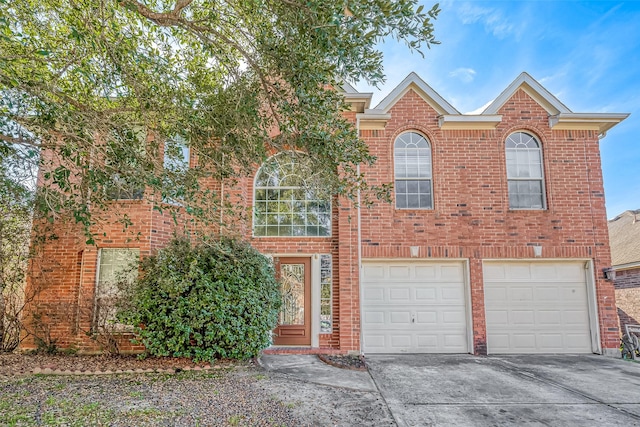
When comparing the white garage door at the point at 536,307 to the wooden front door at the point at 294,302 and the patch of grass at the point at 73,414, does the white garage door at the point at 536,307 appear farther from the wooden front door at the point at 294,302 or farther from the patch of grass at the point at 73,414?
the patch of grass at the point at 73,414

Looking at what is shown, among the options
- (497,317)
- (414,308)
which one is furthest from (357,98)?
(497,317)

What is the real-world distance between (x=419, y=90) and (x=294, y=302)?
6.14 m

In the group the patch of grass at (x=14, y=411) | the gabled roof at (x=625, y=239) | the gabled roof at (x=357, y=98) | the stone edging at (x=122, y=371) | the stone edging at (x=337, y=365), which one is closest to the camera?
the patch of grass at (x=14, y=411)

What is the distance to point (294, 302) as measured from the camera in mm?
8969

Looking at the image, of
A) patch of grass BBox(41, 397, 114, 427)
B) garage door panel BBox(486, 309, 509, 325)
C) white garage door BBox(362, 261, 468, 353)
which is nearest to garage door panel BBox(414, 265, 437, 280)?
white garage door BBox(362, 261, 468, 353)

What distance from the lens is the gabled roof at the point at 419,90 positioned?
962 cm

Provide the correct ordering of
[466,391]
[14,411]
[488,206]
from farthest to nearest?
[488,206], [466,391], [14,411]

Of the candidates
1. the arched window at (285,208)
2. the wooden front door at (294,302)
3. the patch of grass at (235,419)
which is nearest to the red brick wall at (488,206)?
the arched window at (285,208)

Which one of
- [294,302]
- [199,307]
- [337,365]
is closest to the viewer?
[199,307]

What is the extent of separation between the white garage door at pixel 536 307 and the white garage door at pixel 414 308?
31.0 inches

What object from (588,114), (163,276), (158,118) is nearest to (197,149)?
(158,118)

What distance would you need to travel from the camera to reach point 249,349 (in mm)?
7188

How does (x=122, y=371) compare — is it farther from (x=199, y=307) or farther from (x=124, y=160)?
(x=124, y=160)

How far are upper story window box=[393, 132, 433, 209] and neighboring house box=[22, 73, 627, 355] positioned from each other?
0.03 metres
